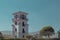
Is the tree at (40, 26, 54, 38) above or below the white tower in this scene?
below

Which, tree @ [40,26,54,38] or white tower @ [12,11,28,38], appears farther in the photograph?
white tower @ [12,11,28,38]

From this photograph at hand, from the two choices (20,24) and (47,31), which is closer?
(47,31)

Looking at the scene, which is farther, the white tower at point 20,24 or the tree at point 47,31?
the white tower at point 20,24

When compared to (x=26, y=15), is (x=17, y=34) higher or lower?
lower

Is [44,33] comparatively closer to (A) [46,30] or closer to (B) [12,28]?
(A) [46,30]

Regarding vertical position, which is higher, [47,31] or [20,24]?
[20,24]

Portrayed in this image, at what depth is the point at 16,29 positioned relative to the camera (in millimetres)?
49531

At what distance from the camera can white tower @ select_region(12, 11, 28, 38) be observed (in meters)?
48.5

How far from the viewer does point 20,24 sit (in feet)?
159

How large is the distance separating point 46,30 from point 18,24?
12135 mm

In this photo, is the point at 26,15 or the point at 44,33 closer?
the point at 44,33

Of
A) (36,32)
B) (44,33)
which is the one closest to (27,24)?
(36,32)

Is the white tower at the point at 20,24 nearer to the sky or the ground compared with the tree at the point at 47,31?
nearer to the sky

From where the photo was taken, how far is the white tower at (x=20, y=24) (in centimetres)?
4847
